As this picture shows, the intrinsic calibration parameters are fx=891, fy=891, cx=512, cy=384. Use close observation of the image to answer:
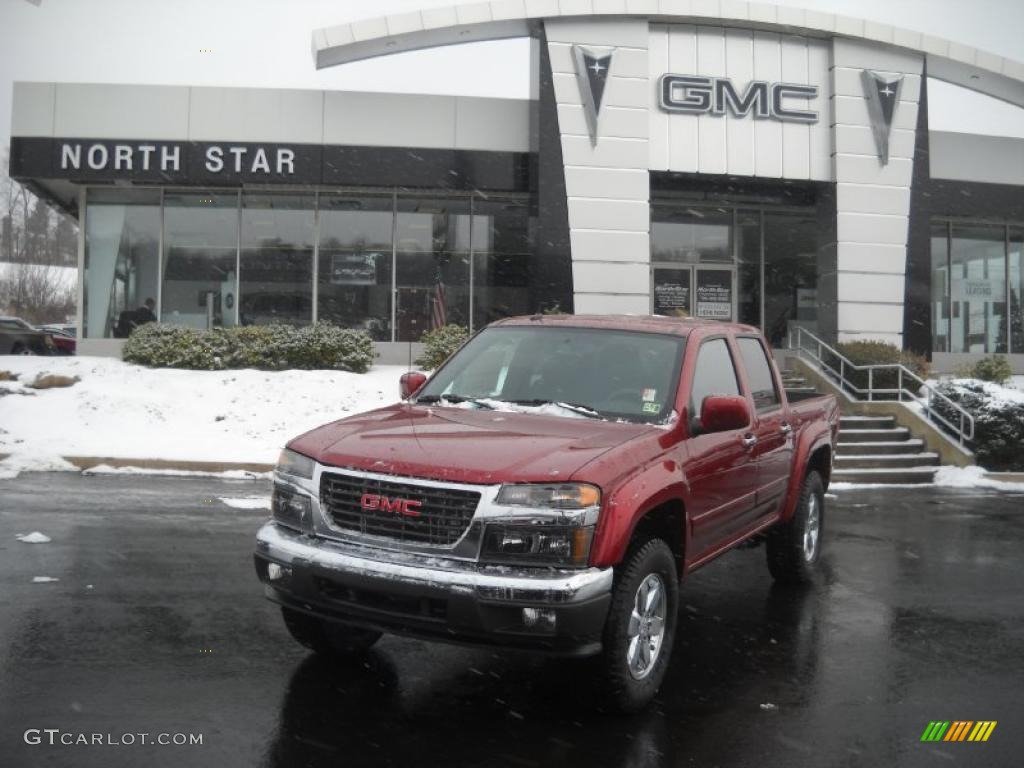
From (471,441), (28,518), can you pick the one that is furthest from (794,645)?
(28,518)

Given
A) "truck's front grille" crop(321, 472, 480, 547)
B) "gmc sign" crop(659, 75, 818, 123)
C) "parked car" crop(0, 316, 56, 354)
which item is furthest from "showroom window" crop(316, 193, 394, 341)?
"truck's front grille" crop(321, 472, 480, 547)

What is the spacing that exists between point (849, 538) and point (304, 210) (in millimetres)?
15077

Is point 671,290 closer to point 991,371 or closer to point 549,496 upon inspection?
point 991,371

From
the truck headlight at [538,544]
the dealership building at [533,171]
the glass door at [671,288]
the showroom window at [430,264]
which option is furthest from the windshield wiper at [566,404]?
the glass door at [671,288]

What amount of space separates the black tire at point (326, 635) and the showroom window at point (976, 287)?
21127mm

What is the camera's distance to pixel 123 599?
568 centimetres

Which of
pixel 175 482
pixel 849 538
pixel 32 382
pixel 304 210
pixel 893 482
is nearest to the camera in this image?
pixel 849 538

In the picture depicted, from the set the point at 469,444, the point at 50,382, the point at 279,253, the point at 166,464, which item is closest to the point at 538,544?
the point at 469,444

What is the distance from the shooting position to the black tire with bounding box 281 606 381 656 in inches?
177

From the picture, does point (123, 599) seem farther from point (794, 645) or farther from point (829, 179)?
point (829, 179)

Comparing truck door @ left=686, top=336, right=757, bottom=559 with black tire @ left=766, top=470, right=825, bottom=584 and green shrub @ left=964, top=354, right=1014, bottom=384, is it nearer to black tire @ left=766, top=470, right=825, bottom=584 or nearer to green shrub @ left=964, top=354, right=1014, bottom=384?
black tire @ left=766, top=470, right=825, bottom=584

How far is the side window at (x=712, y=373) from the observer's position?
16.5ft

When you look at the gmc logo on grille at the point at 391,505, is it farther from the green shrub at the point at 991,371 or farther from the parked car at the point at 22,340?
the parked car at the point at 22,340

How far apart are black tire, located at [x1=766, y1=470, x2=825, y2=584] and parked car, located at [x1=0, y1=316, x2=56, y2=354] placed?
25409 millimetres
